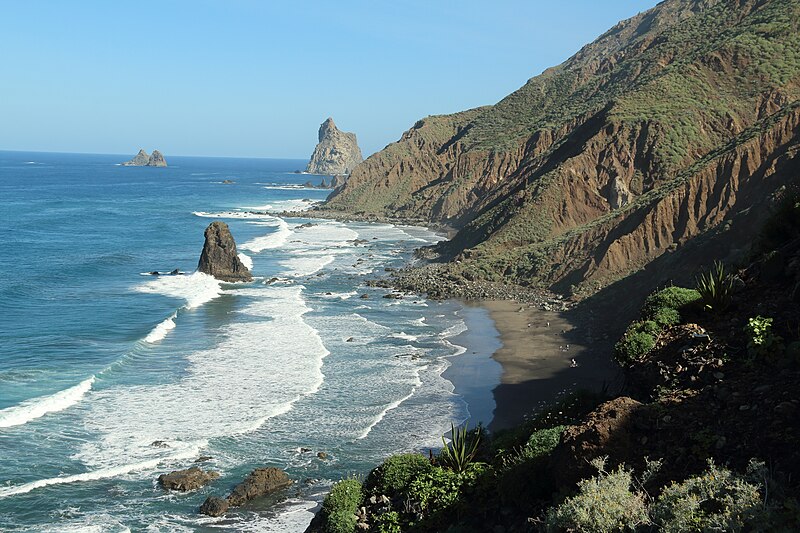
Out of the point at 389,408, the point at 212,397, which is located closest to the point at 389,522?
the point at 389,408

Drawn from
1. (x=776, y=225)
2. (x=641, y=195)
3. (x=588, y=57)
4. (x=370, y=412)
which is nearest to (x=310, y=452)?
(x=370, y=412)

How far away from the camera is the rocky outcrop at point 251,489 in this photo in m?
23.0

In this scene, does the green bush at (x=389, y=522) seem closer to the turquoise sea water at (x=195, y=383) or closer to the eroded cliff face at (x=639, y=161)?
the turquoise sea water at (x=195, y=383)

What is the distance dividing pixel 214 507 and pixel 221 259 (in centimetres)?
4508

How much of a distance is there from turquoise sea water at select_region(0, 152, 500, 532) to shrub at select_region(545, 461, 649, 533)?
1313 cm

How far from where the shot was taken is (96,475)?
25.3 m

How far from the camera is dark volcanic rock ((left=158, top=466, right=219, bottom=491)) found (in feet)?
80.5

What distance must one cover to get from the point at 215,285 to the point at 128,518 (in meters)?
41.7

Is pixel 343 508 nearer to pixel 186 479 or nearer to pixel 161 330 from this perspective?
pixel 186 479

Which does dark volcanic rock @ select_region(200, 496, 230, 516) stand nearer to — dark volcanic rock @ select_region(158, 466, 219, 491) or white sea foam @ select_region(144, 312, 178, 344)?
dark volcanic rock @ select_region(158, 466, 219, 491)

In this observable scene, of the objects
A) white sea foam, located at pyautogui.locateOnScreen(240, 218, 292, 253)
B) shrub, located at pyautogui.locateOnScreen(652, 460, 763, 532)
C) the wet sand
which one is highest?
shrub, located at pyautogui.locateOnScreen(652, 460, 763, 532)

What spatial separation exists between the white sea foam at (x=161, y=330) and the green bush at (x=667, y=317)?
33368mm

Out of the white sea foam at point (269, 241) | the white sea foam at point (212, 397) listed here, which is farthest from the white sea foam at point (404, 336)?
the white sea foam at point (269, 241)

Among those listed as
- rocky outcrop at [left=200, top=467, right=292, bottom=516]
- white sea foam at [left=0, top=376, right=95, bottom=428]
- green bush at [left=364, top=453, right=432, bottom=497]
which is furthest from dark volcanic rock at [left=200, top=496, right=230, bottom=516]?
white sea foam at [left=0, top=376, right=95, bottom=428]
